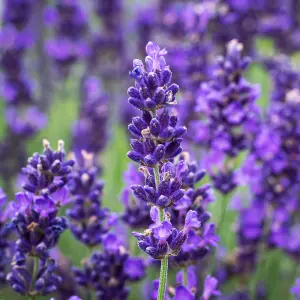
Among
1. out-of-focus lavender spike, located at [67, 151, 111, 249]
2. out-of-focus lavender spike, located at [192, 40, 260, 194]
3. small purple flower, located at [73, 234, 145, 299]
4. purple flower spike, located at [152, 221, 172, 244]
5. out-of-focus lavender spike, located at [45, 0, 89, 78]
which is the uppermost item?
out-of-focus lavender spike, located at [45, 0, 89, 78]

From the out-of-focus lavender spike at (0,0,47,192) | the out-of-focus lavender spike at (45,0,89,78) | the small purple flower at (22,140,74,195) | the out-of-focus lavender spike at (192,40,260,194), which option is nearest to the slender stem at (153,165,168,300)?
the small purple flower at (22,140,74,195)

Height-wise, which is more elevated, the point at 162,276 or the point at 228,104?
the point at 228,104

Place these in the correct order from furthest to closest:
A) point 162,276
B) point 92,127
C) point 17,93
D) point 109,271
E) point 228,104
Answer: point 17,93
point 92,127
point 228,104
point 109,271
point 162,276

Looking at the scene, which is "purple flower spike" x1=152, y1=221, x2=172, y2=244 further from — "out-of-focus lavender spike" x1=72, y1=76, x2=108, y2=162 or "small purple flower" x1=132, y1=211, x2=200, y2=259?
"out-of-focus lavender spike" x1=72, y1=76, x2=108, y2=162

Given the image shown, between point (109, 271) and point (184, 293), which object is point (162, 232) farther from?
point (109, 271)

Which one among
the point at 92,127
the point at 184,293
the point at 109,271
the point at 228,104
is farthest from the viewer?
the point at 92,127

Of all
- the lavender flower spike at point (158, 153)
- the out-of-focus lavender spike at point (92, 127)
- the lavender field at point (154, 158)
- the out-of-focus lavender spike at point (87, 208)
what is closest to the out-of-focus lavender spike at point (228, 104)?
the lavender field at point (154, 158)

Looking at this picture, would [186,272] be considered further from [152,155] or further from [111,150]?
[111,150]

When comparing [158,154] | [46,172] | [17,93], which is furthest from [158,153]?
[17,93]
